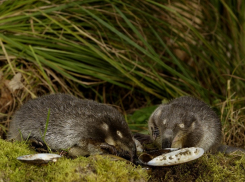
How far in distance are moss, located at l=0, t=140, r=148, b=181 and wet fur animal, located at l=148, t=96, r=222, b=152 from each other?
774 mm

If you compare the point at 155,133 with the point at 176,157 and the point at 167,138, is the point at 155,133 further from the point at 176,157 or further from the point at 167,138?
the point at 176,157

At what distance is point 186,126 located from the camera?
3.51 m

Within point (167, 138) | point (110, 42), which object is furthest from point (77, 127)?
point (110, 42)

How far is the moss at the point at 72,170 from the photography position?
2.43 meters

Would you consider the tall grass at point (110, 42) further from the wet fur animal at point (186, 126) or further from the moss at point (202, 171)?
the moss at point (202, 171)

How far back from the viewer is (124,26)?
5.20 m

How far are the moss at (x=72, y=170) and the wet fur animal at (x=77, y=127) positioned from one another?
1.61ft

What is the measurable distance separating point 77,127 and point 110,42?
2.09 metres

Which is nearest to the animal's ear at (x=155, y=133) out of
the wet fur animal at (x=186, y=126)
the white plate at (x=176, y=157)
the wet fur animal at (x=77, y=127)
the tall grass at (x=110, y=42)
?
the wet fur animal at (x=186, y=126)

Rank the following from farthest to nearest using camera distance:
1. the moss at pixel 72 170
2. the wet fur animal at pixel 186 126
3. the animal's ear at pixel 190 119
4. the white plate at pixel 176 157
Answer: the animal's ear at pixel 190 119
the wet fur animal at pixel 186 126
the white plate at pixel 176 157
the moss at pixel 72 170

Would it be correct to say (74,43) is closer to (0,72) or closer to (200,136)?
(0,72)

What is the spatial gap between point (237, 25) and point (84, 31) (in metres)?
2.47

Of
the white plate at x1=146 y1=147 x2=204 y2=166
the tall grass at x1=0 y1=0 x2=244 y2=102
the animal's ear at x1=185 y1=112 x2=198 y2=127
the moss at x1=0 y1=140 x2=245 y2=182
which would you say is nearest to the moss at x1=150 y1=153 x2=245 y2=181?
the moss at x1=0 y1=140 x2=245 y2=182

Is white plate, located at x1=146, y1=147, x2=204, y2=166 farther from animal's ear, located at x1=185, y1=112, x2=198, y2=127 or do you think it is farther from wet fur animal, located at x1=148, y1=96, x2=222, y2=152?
animal's ear, located at x1=185, y1=112, x2=198, y2=127
